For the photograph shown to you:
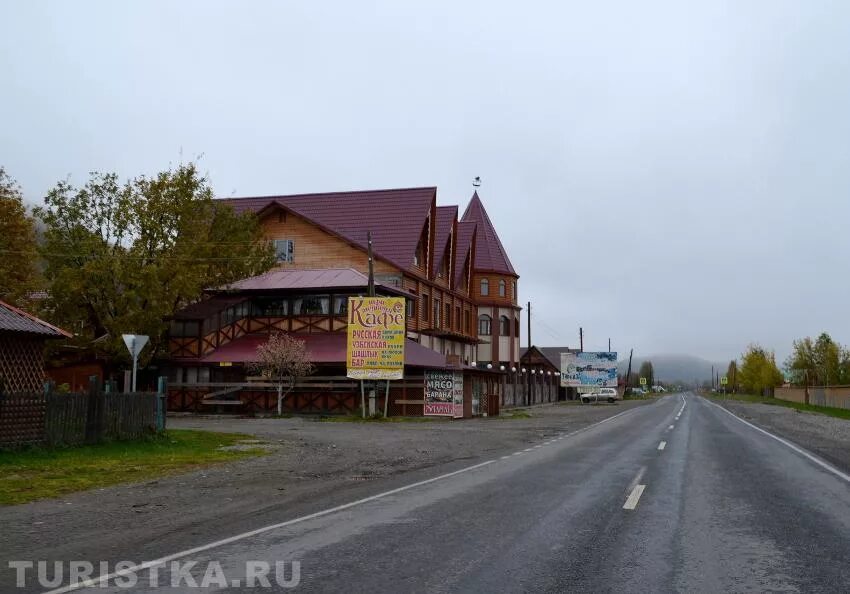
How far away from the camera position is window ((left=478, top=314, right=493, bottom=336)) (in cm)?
6650

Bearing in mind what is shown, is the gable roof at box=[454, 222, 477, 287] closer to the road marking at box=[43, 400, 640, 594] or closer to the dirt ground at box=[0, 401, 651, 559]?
the dirt ground at box=[0, 401, 651, 559]

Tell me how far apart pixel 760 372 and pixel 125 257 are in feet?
363

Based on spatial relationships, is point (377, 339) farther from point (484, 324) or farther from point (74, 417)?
point (484, 324)

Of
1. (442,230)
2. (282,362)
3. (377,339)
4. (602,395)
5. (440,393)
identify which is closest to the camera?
(377,339)

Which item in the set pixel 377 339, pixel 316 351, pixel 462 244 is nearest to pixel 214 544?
pixel 377 339

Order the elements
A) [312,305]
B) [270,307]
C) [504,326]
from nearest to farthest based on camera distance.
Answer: [312,305]
[270,307]
[504,326]

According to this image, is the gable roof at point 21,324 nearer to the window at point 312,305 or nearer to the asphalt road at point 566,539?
the asphalt road at point 566,539

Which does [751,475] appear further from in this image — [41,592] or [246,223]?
[246,223]

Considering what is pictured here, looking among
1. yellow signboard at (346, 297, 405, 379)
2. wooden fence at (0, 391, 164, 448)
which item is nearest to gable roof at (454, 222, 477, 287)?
yellow signboard at (346, 297, 405, 379)

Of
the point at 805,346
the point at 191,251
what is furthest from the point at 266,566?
the point at 805,346

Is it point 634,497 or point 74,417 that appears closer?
point 634,497

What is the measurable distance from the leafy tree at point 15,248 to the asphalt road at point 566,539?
29549 mm

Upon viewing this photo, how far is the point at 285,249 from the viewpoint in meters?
48.0

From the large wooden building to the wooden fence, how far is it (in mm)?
17512
